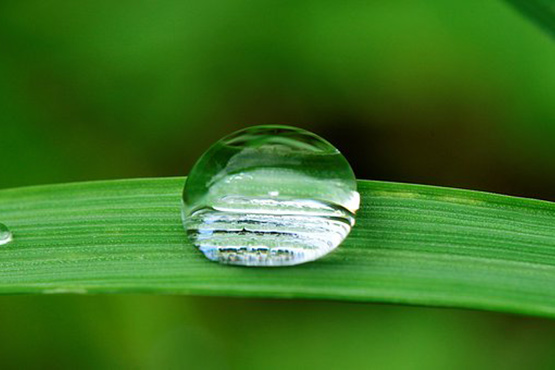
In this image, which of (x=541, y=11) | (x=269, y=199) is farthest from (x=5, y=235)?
(x=541, y=11)

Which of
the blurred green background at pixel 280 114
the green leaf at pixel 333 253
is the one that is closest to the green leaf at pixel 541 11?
the green leaf at pixel 333 253

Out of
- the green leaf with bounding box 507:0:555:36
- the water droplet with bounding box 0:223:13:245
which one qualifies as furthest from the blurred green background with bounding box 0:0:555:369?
the green leaf with bounding box 507:0:555:36

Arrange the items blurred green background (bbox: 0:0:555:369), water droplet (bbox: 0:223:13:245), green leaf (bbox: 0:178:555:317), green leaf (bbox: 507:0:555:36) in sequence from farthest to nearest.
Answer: blurred green background (bbox: 0:0:555:369) → water droplet (bbox: 0:223:13:245) → green leaf (bbox: 507:0:555:36) → green leaf (bbox: 0:178:555:317)

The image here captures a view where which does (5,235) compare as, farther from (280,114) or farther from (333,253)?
(280,114)

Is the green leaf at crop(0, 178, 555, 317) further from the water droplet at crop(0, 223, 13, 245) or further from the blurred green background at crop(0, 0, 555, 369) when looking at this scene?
the blurred green background at crop(0, 0, 555, 369)

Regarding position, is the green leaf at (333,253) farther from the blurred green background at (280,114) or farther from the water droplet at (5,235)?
the blurred green background at (280,114)
